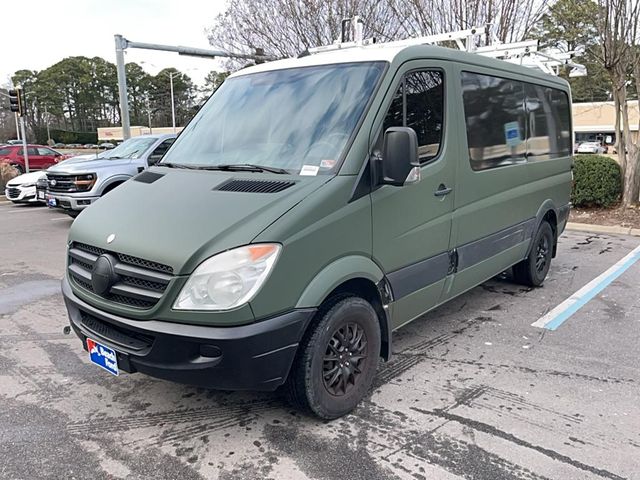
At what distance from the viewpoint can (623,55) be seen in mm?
10148

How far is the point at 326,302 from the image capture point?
3.10 meters

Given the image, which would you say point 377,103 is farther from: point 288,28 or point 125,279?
point 288,28

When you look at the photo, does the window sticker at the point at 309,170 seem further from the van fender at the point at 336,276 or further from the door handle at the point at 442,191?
the door handle at the point at 442,191

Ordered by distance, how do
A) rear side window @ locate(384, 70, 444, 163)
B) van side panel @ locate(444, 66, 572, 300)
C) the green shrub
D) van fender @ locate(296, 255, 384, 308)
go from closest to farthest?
van fender @ locate(296, 255, 384, 308), rear side window @ locate(384, 70, 444, 163), van side panel @ locate(444, 66, 572, 300), the green shrub

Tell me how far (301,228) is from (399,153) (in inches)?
30.7

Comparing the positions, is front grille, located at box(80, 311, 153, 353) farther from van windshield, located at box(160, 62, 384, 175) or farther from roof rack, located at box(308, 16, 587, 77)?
roof rack, located at box(308, 16, 587, 77)

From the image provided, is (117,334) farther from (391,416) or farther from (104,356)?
(391,416)

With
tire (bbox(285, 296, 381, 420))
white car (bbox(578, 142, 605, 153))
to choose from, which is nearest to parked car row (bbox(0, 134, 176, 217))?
tire (bbox(285, 296, 381, 420))

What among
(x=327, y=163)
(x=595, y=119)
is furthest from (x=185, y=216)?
(x=595, y=119)

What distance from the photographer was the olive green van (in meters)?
2.73

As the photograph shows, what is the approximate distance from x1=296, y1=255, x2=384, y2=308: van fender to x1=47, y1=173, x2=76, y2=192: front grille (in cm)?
850

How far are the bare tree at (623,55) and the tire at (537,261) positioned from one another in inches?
237

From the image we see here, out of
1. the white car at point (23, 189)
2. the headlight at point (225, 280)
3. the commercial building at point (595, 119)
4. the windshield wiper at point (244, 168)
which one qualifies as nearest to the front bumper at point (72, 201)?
the white car at point (23, 189)

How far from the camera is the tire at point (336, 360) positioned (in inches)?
118
